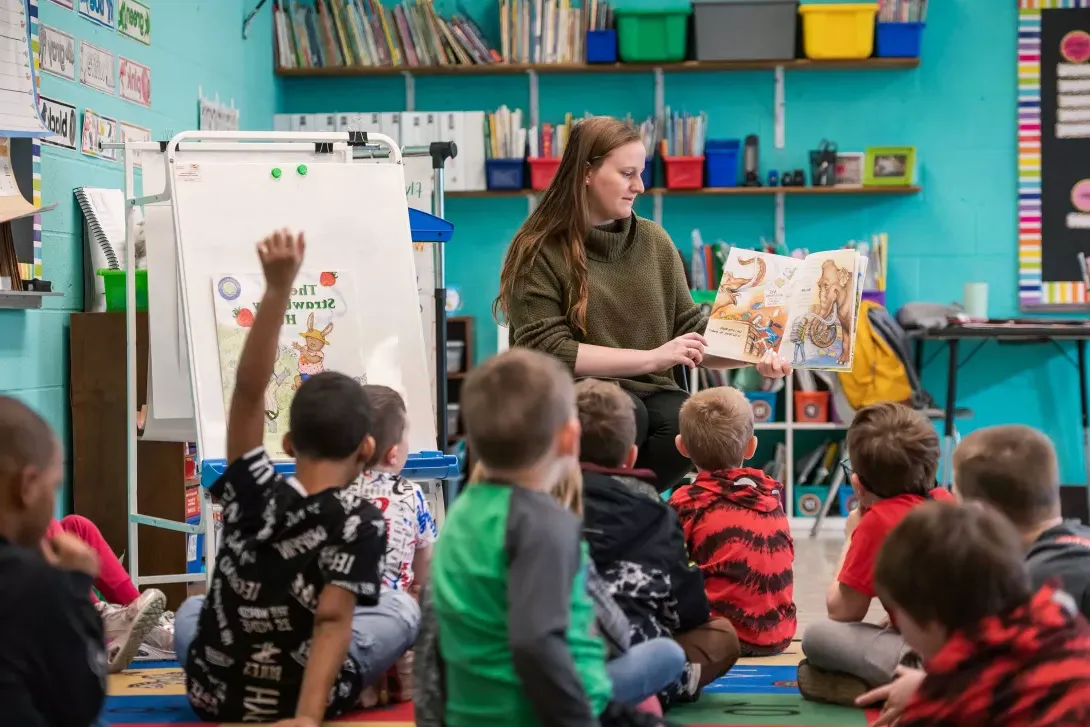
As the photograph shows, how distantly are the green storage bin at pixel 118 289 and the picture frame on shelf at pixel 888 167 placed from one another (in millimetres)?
3273

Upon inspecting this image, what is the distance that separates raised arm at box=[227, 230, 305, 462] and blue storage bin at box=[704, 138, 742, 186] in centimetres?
386

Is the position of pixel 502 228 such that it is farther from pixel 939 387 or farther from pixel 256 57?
pixel 939 387

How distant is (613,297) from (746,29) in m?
3.10

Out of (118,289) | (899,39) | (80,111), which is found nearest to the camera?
(118,289)

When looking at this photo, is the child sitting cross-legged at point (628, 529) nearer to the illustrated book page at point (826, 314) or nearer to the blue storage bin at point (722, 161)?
the illustrated book page at point (826, 314)

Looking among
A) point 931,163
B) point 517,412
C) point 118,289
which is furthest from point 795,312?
point 931,163

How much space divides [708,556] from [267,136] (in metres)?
1.66

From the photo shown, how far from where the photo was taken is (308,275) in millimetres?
2920

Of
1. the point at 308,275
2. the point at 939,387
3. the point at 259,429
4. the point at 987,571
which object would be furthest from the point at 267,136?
the point at 939,387

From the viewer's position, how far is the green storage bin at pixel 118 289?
346 cm

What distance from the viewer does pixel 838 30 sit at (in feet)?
Result: 17.6

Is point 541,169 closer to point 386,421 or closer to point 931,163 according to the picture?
point 931,163

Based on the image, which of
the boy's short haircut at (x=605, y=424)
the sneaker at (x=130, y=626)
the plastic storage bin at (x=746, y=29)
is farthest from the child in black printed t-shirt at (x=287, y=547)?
the plastic storage bin at (x=746, y=29)

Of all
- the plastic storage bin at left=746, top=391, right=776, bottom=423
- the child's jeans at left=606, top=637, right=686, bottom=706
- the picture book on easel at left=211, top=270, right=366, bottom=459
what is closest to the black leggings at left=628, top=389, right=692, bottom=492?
the picture book on easel at left=211, top=270, right=366, bottom=459
